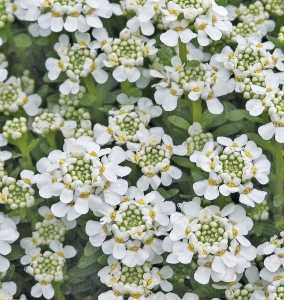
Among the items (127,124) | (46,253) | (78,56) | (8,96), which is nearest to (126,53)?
(78,56)

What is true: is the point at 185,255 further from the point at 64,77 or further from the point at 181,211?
the point at 64,77

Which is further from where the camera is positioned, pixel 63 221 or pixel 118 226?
pixel 63 221

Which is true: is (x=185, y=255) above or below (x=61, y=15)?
below

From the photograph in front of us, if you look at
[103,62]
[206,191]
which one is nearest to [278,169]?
[206,191]

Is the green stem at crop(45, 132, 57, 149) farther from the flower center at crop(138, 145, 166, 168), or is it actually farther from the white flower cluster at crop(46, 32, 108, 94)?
the flower center at crop(138, 145, 166, 168)

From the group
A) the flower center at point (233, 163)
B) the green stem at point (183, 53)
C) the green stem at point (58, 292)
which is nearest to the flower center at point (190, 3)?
the green stem at point (183, 53)

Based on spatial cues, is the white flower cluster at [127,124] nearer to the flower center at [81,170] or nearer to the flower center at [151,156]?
the flower center at [151,156]

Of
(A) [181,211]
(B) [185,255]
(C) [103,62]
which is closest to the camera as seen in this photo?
(B) [185,255]
